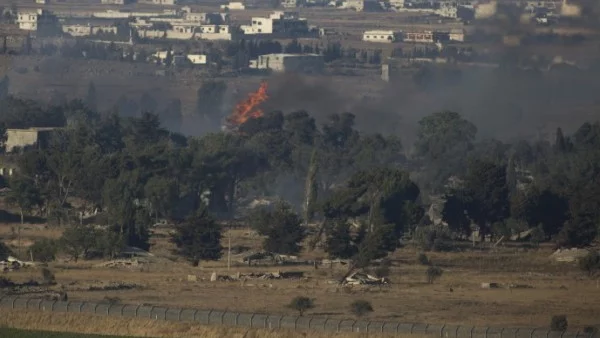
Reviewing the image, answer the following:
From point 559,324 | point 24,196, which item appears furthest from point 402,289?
point 24,196

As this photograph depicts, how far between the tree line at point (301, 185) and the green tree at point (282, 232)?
0.14 feet

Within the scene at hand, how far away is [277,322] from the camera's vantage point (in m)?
44.0

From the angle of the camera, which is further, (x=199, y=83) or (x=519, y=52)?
(x=199, y=83)

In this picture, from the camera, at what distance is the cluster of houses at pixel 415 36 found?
166 meters

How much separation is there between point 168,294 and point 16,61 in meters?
92.0

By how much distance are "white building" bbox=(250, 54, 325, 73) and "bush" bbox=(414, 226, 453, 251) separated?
223 ft

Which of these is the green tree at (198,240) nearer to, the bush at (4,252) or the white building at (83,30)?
the bush at (4,252)

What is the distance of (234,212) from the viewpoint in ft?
261

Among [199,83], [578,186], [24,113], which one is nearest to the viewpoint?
[578,186]

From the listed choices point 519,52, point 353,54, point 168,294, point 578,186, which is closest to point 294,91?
point 519,52

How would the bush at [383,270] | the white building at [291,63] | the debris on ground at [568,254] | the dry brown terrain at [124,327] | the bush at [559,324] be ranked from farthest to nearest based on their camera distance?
the white building at [291,63] → the debris on ground at [568,254] → the bush at [383,270] → the bush at [559,324] → the dry brown terrain at [124,327]

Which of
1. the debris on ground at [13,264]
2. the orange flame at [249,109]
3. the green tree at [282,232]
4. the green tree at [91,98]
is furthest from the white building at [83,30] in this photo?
the debris on ground at [13,264]

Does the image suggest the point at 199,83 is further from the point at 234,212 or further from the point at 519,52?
the point at 234,212

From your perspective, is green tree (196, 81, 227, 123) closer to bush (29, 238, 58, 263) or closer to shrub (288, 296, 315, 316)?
bush (29, 238, 58, 263)
